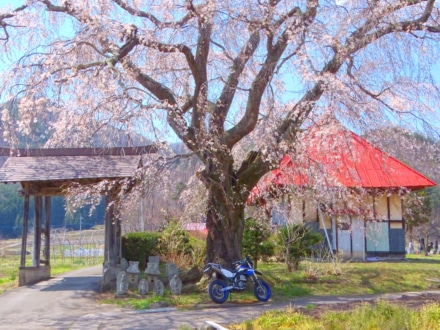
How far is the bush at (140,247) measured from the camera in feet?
65.7

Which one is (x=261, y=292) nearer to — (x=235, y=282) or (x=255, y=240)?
(x=235, y=282)

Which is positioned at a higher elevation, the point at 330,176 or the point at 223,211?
the point at 330,176

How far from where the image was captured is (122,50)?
12531mm

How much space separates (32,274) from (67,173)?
3.80m

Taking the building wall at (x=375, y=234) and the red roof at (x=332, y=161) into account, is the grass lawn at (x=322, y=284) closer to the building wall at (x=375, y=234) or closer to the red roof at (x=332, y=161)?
the red roof at (x=332, y=161)

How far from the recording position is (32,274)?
17.1 metres

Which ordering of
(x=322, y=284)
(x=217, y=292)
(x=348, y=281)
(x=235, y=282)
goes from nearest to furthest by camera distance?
(x=217, y=292) < (x=235, y=282) < (x=322, y=284) < (x=348, y=281)

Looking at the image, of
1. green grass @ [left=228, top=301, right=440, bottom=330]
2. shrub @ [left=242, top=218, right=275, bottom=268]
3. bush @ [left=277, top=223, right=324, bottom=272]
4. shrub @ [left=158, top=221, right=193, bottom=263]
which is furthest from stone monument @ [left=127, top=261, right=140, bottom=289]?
green grass @ [left=228, top=301, right=440, bottom=330]

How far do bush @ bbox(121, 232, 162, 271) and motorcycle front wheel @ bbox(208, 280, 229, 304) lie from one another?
808cm

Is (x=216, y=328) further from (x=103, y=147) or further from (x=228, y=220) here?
(x=103, y=147)

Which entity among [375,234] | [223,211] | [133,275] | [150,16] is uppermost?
[150,16]

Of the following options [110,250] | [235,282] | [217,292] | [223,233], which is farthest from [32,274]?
[235,282]

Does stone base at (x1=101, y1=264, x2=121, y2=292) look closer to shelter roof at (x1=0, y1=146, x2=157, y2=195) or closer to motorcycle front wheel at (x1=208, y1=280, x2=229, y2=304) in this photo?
shelter roof at (x1=0, y1=146, x2=157, y2=195)

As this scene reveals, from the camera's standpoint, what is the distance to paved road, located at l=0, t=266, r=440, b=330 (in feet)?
32.9
